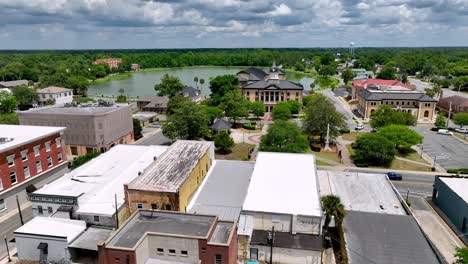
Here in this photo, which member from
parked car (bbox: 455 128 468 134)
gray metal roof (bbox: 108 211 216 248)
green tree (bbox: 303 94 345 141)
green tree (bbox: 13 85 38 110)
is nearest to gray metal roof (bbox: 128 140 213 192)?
gray metal roof (bbox: 108 211 216 248)

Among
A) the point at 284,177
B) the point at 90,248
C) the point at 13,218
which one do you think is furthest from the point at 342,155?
the point at 13,218

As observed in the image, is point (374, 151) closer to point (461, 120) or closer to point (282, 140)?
point (282, 140)

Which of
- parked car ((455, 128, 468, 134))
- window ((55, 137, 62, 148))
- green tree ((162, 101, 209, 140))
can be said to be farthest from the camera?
parked car ((455, 128, 468, 134))

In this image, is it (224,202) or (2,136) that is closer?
(224,202)

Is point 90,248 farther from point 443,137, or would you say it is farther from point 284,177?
point 443,137

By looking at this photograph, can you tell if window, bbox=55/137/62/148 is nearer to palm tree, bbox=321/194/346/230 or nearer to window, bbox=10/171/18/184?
window, bbox=10/171/18/184

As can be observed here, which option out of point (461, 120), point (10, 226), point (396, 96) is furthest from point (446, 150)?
point (10, 226)

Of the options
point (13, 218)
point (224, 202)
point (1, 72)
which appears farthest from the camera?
point (1, 72)
